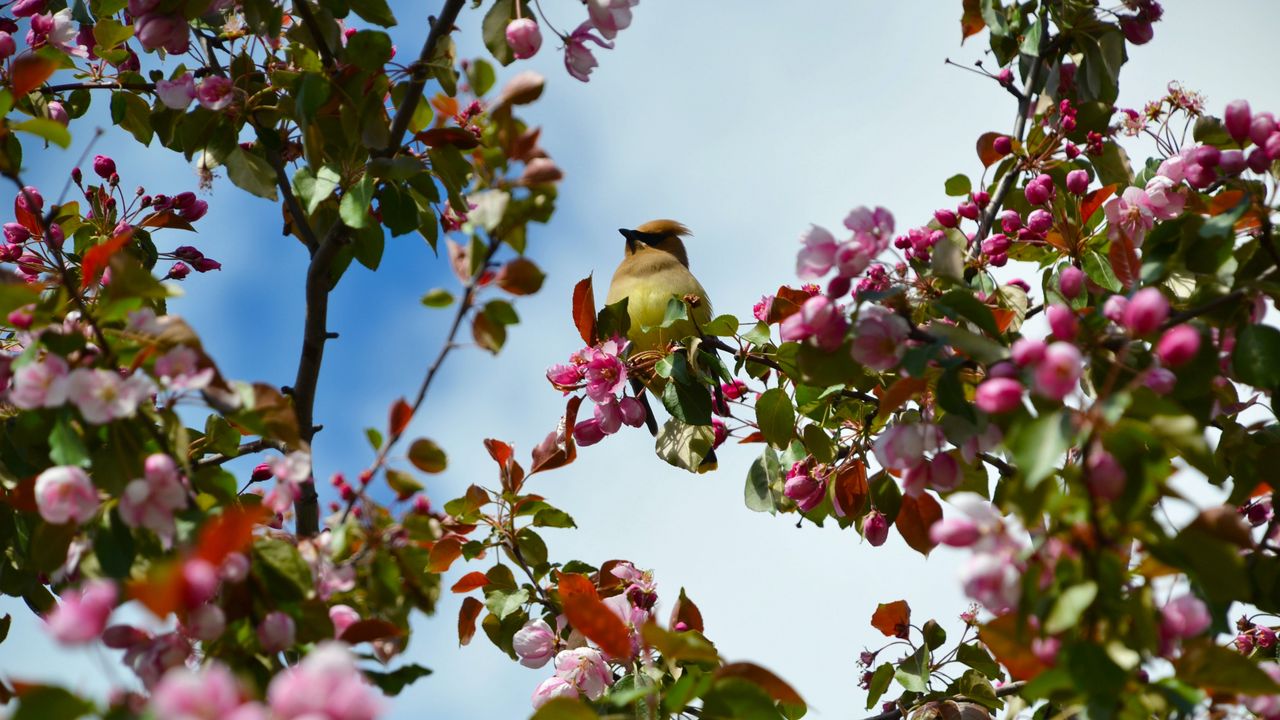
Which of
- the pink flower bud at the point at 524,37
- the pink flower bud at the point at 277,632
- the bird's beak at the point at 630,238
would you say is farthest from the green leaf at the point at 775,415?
the bird's beak at the point at 630,238

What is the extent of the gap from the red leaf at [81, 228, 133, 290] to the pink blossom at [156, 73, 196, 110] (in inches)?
38.7

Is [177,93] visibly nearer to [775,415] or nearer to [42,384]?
[42,384]

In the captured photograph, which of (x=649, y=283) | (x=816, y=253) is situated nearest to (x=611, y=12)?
(x=816, y=253)

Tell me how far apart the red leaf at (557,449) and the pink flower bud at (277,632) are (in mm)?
1416

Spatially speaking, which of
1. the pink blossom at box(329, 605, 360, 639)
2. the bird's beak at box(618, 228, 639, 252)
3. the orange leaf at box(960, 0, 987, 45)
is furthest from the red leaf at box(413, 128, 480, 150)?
the bird's beak at box(618, 228, 639, 252)

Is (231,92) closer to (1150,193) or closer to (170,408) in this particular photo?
(170,408)

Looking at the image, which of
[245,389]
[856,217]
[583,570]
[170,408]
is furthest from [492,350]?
[583,570]

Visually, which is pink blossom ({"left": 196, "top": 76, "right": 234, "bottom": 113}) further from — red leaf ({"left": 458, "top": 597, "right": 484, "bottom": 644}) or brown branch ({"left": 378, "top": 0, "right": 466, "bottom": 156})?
red leaf ({"left": 458, "top": 597, "right": 484, "bottom": 644})

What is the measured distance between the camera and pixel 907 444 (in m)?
2.05

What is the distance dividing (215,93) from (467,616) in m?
1.48

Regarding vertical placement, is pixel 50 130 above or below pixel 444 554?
below

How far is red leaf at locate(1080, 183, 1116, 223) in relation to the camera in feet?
10.1

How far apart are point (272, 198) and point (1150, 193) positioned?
211 cm

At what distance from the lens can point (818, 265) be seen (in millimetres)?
2004
